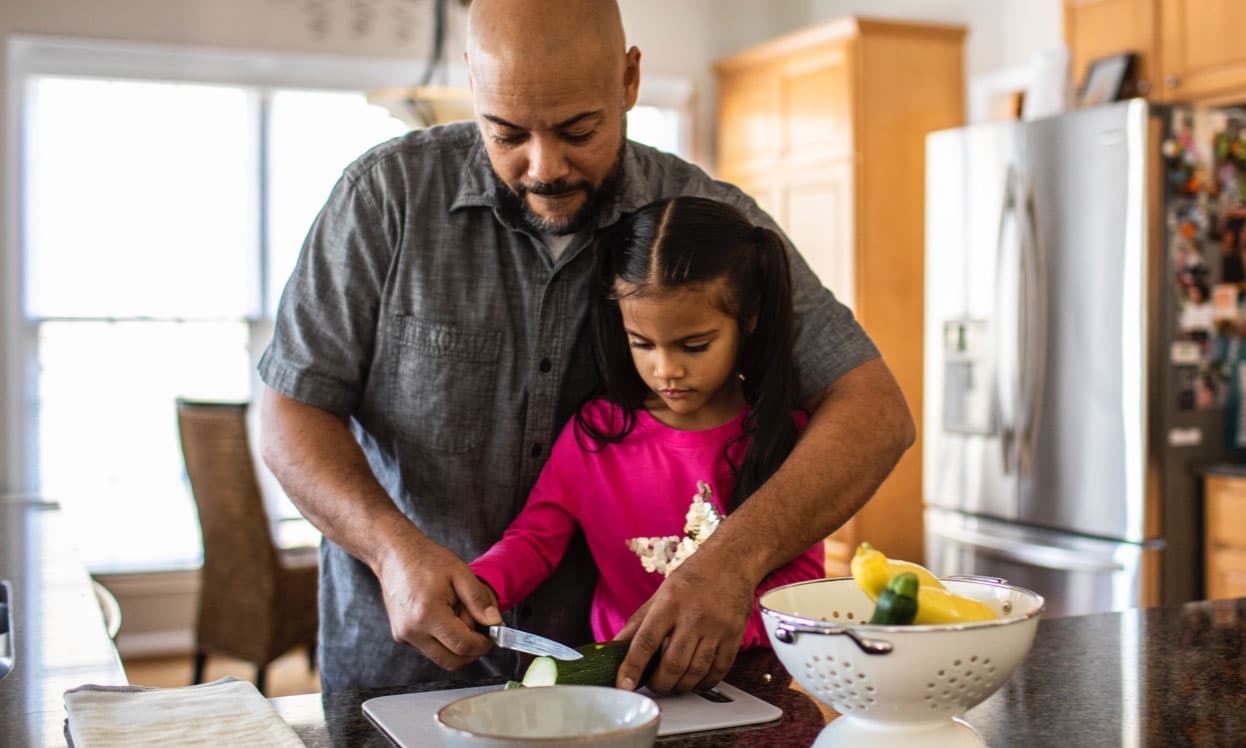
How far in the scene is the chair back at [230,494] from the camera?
140 inches

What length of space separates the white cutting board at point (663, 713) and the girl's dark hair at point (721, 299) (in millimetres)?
399

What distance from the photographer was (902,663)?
32.3 inches

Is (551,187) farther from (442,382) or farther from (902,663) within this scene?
(902,663)

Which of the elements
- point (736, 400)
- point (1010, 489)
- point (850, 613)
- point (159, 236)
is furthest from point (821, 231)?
point (850, 613)

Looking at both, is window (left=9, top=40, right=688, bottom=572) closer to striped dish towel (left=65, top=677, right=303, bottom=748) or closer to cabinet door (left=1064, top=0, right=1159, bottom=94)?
cabinet door (left=1064, top=0, right=1159, bottom=94)

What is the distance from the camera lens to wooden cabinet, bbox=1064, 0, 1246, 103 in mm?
3428

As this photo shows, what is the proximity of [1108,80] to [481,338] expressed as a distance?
279 cm

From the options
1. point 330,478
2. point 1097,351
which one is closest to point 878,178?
point 1097,351

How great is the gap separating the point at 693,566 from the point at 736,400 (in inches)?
17.6

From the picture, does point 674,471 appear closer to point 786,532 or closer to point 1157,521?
point 786,532

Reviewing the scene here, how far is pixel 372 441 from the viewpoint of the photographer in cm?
163

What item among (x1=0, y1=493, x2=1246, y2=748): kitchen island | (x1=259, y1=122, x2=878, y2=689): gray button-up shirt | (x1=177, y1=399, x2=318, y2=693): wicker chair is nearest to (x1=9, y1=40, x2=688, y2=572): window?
(x1=177, y1=399, x2=318, y2=693): wicker chair

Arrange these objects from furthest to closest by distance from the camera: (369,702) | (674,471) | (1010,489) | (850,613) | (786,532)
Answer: (1010,489), (674,471), (786,532), (369,702), (850,613)

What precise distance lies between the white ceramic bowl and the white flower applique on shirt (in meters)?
0.59
